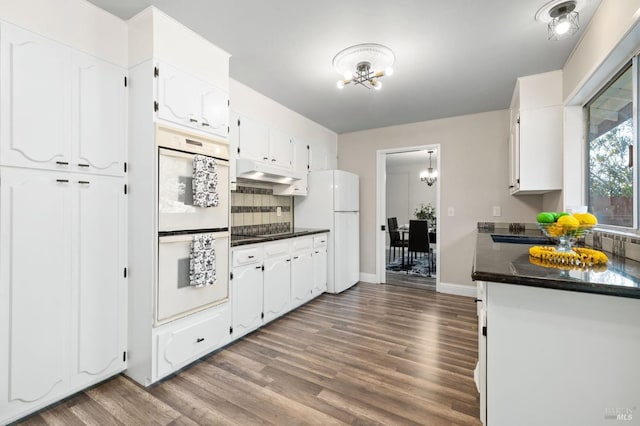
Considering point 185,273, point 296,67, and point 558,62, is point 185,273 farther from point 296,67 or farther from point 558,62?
point 558,62

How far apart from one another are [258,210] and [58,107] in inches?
84.7

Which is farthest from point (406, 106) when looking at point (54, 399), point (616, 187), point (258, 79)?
point (54, 399)

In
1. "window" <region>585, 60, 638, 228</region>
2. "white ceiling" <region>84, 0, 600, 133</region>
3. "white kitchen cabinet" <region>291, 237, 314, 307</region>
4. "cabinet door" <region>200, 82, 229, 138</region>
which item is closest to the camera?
"window" <region>585, 60, 638, 228</region>

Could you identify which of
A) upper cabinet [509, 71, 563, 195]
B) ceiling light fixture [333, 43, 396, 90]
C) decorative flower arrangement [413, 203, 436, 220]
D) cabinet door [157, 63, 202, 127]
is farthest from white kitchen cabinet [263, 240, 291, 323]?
decorative flower arrangement [413, 203, 436, 220]

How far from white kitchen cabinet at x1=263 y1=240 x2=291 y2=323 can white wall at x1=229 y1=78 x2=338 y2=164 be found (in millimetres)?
1469

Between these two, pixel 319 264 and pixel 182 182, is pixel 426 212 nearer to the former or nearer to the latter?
pixel 319 264

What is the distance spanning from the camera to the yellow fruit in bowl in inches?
51.8

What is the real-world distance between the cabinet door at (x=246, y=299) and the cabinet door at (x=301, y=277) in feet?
1.89

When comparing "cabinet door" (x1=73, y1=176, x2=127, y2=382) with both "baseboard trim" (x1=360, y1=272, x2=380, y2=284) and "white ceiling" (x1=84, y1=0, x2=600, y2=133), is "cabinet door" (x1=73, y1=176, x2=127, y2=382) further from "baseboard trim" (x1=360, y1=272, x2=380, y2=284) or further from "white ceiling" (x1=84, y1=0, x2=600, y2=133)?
"baseboard trim" (x1=360, y1=272, x2=380, y2=284)

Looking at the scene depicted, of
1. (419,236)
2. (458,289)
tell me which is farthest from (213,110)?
(419,236)

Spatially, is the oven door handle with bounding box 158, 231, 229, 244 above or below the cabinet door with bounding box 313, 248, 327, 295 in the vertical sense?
above

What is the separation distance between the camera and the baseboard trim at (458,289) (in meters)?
3.84

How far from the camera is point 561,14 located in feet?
6.07

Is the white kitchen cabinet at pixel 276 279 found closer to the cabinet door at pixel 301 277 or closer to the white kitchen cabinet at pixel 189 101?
the cabinet door at pixel 301 277
